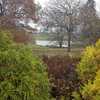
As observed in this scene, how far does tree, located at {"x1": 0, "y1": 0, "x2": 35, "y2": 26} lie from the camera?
2041 cm

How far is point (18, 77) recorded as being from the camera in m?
4.92

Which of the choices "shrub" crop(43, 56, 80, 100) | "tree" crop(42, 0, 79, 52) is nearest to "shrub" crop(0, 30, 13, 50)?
"shrub" crop(43, 56, 80, 100)

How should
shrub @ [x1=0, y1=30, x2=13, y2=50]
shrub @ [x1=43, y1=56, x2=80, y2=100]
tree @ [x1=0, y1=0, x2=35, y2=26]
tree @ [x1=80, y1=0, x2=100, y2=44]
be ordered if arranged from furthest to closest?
1. tree @ [x1=80, y1=0, x2=100, y2=44]
2. tree @ [x1=0, y1=0, x2=35, y2=26]
3. shrub @ [x1=43, y1=56, x2=80, y2=100]
4. shrub @ [x1=0, y1=30, x2=13, y2=50]

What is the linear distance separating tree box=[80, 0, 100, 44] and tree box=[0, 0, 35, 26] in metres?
11.9

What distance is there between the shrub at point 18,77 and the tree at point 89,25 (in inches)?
1053

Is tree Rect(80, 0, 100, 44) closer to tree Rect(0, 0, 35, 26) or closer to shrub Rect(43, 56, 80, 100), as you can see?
tree Rect(0, 0, 35, 26)

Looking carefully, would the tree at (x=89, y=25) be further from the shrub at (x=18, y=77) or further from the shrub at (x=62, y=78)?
the shrub at (x=18, y=77)

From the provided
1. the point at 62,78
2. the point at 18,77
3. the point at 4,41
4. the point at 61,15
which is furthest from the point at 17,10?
the point at 18,77

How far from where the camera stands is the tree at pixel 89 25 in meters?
32.8

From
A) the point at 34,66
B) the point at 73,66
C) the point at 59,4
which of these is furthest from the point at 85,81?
the point at 59,4

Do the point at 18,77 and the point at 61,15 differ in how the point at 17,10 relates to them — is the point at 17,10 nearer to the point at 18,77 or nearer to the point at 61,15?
the point at 61,15

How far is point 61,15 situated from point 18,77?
1220 inches

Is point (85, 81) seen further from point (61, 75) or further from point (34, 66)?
point (34, 66)

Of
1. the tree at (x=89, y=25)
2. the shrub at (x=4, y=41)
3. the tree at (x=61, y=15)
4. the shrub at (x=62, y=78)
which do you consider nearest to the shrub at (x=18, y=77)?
the shrub at (x=4, y=41)
